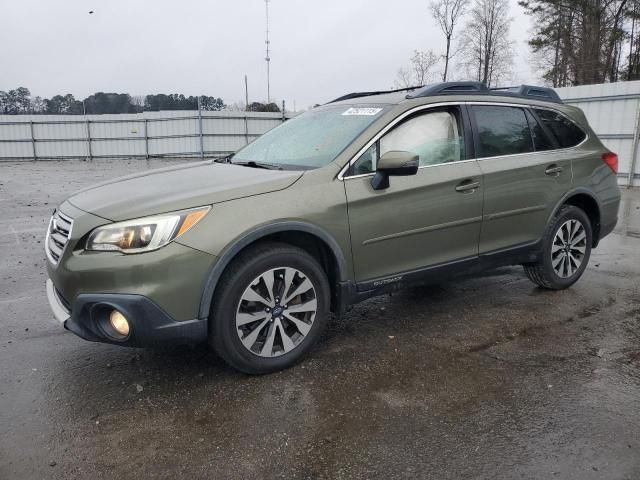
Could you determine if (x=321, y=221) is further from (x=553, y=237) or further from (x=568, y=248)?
(x=568, y=248)

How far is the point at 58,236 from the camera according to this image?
10.4ft

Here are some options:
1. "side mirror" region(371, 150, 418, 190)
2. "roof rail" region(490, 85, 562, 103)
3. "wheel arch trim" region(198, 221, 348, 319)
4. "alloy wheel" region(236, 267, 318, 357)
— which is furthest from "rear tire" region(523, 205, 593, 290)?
"alloy wheel" region(236, 267, 318, 357)

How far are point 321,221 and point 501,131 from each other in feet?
6.45

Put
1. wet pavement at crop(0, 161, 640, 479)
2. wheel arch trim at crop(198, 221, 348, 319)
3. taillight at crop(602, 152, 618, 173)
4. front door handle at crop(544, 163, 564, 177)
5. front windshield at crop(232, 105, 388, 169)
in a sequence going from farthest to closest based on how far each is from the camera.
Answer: taillight at crop(602, 152, 618, 173)
front door handle at crop(544, 163, 564, 177)
front windshield at crop(232, 105, 388, 169)
wheel arch trim at crop(198, 221, 348, 319)
wet pavement at crop(0, 161, 640, 479)

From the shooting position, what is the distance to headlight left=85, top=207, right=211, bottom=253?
2805mm

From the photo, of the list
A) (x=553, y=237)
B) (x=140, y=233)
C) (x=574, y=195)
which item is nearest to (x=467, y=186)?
(x=553, y=237)

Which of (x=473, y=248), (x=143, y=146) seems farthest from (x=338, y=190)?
(x=143, y=146)

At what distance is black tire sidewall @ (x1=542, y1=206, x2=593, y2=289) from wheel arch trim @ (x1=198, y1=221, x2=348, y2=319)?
223 cm

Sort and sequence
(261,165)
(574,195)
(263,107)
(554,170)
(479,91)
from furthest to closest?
(263,107) → (574,195) → (554,170) → (479,91) → (261,165)

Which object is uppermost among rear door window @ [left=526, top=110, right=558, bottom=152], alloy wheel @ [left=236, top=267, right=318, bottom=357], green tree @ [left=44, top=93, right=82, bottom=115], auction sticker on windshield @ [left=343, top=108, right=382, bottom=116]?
green tree @ [left=44, top=93, right=82, bottom=115]

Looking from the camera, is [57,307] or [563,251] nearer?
[57,307]

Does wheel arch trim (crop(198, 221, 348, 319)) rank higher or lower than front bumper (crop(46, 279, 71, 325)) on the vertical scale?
higher

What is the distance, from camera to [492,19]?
34562 mm

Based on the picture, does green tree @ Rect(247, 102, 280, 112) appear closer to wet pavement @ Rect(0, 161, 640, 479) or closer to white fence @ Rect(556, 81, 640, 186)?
white fence @ Rect(556, 81, 640, 186)
